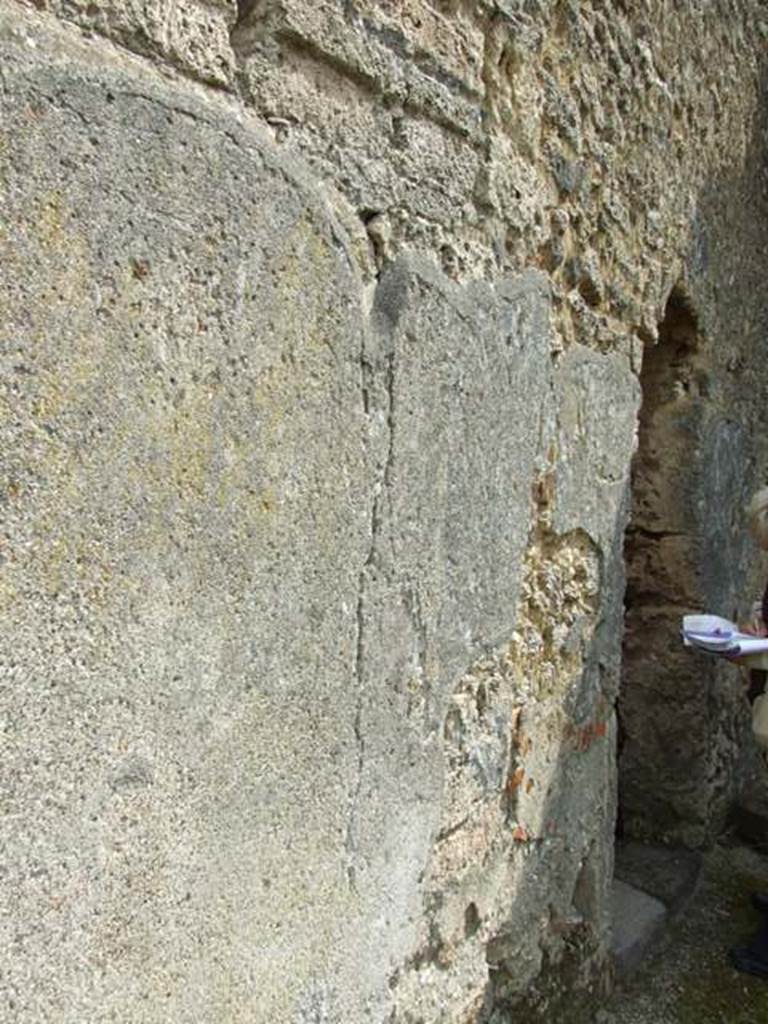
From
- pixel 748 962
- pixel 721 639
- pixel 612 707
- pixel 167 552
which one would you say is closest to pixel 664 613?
pixel 721 639

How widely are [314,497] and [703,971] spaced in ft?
7.93

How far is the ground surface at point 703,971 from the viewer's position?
9.04 feet

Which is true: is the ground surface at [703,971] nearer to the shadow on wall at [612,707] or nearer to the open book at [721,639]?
the shadow on wall at [612,707]

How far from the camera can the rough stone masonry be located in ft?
3.41

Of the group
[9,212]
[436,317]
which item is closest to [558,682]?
[436,317]

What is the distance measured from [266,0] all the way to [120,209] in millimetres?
398

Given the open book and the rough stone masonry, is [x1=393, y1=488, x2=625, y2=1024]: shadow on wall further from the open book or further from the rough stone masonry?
the open book

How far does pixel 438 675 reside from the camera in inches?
68.2

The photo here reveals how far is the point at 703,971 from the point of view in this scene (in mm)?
2996

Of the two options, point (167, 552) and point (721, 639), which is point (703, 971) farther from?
point (167, 552)

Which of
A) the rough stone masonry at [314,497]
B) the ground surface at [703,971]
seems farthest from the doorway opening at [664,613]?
the rough stone masonry at [314,497]

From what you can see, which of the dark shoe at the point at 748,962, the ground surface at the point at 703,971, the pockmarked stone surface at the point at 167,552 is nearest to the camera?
the pockmarked stone surface at the point at 167,552

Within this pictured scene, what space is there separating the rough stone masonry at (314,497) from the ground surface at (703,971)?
14.2 inches

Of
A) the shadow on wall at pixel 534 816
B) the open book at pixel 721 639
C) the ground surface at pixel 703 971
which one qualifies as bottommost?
the ground surface at pixel 703 971
